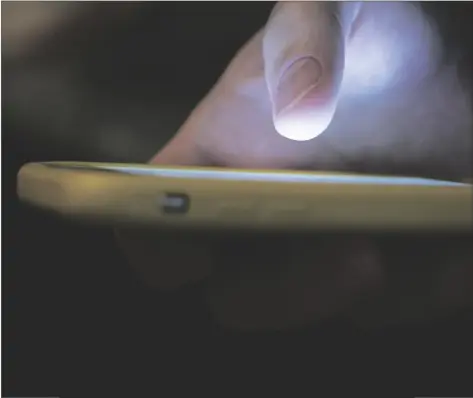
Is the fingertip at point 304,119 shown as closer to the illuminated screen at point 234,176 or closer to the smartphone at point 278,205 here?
the illuminated screen at point 234,176

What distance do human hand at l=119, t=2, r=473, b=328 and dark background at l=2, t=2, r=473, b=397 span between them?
2cm

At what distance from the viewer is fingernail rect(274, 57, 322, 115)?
1.17 feet

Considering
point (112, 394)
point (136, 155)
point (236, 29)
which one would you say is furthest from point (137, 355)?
point (236, 29)

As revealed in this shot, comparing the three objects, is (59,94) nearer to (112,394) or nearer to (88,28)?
(88,28)

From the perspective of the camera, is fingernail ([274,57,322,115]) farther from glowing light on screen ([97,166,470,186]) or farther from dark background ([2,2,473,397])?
dark background ([2,2,473,397])

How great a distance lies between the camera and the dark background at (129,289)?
451mm

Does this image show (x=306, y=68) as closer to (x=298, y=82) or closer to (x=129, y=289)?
(x=298, y=82)

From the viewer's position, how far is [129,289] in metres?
0.47

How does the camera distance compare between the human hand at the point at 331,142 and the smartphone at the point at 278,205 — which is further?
the human hand at the point at 331,142

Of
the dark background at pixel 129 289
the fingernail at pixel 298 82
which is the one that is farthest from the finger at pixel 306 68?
the dark background at pixel 129 289

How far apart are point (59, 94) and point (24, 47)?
0.15ft

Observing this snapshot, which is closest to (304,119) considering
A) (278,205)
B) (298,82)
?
(298,82)

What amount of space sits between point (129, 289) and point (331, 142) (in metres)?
0.21

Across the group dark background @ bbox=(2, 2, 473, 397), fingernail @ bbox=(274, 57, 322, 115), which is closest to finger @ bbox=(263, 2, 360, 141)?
fingernail @ bbox=(274, 57, 322, 115)
